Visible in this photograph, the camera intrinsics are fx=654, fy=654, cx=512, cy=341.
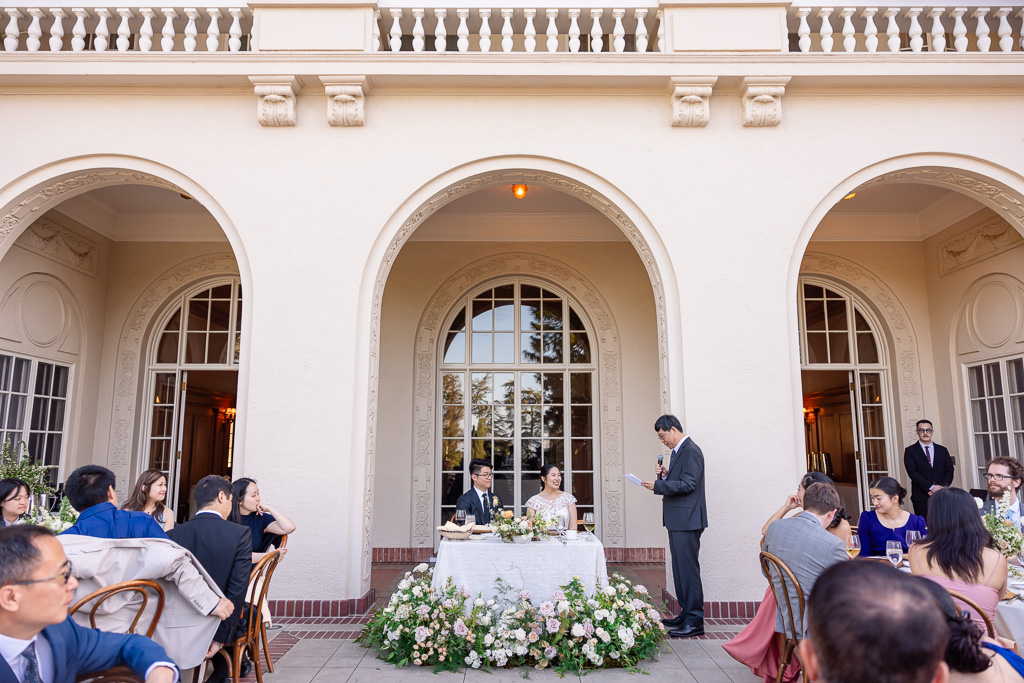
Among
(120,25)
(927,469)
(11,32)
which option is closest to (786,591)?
(927,469)

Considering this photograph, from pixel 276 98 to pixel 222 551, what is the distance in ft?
13.3

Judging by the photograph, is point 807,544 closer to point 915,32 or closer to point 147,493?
point 147,493

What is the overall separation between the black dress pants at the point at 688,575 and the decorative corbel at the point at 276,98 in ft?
15.7

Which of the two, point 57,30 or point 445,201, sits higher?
point 57,30

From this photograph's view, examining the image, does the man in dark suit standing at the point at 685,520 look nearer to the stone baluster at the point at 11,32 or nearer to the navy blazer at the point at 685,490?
the navy blazer at the point at 685,490

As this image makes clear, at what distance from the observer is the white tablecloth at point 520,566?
424 centimetres

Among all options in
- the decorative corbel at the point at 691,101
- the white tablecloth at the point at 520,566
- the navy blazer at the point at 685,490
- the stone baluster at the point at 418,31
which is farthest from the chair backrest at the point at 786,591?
the stone baluster at the point at 418,31

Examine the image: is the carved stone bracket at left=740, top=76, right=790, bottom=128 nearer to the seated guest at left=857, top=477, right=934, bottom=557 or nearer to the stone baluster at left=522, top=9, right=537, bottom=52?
the stone baluster at left=522, top=9, right=537, bottom=52

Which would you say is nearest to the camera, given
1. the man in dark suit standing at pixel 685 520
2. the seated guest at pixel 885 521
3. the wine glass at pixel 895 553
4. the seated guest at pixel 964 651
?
the seated guest at pixel 964 651

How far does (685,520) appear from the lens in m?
4.90

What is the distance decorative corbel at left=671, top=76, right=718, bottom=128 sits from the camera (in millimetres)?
5711

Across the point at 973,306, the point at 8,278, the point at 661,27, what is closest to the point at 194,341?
the point at 8,278

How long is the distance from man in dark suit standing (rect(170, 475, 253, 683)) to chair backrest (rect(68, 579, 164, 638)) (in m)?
0.57

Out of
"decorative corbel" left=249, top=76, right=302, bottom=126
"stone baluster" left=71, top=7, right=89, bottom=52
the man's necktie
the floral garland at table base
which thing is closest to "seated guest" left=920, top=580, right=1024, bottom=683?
the man's necktie
